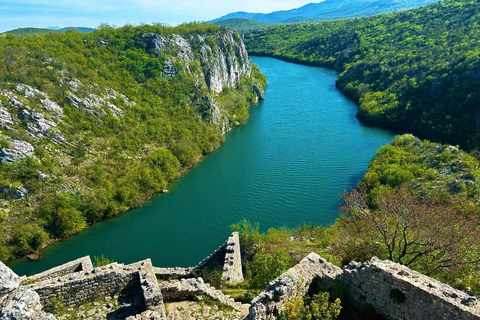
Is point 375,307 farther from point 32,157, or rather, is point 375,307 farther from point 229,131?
point 229,131

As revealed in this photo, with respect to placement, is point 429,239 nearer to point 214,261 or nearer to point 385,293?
point 385,293

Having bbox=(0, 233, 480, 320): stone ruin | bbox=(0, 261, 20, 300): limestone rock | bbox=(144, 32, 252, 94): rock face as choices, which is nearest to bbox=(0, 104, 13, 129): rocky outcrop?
bbox=(0, 233, 480, 320): stone ruin

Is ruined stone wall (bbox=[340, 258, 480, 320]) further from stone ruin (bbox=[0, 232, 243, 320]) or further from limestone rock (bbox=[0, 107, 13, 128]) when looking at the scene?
limestone rock (bbox=[0, 107, 13, 128])

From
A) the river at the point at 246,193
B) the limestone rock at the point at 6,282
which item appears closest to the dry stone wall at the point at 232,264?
the limestone rock at the point at 6,282

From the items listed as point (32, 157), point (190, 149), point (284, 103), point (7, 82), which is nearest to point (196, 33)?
point (284, 103)

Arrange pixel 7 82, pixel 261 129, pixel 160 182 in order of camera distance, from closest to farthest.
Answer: pixel 7 82 → pixel 160 182 → pixel 261 129

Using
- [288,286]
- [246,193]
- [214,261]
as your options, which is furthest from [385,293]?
[246,193]
